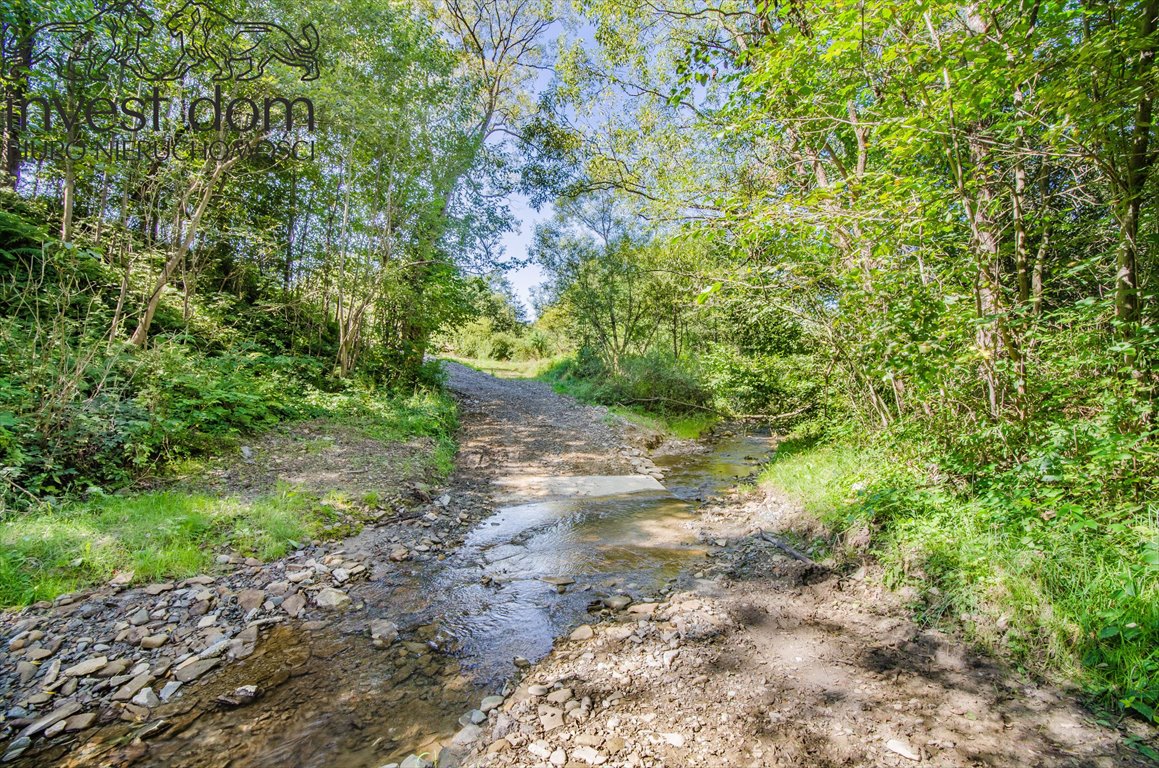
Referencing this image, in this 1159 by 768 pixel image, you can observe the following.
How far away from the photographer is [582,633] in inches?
137

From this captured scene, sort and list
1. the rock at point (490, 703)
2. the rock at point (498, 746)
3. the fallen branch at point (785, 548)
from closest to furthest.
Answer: the rock at point (498, 746) → the rock at point (490, 703) → the fallen branch at point (785, 548)

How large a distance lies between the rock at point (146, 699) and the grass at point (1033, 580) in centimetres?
506

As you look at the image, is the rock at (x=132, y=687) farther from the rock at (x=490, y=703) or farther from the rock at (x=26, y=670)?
the rock at (x=490, y=703)

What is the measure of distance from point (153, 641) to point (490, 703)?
236 cm

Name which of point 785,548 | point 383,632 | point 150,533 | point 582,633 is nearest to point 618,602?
point 582,633

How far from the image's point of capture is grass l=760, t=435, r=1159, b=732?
2.52 m

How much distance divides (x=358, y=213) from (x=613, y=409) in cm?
900

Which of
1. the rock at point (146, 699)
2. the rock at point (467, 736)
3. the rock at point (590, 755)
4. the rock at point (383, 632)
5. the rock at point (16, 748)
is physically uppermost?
the rock at point (590, 755)

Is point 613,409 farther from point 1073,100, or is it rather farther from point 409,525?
point 1073,100

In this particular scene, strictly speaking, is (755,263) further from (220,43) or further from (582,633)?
(220,43)

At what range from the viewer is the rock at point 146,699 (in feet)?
8.61

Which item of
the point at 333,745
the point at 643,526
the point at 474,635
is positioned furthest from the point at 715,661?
the point at 643,526

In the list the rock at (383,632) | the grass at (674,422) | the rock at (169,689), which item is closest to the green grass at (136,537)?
the rock at (169,689)

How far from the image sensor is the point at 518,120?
1503 cm
